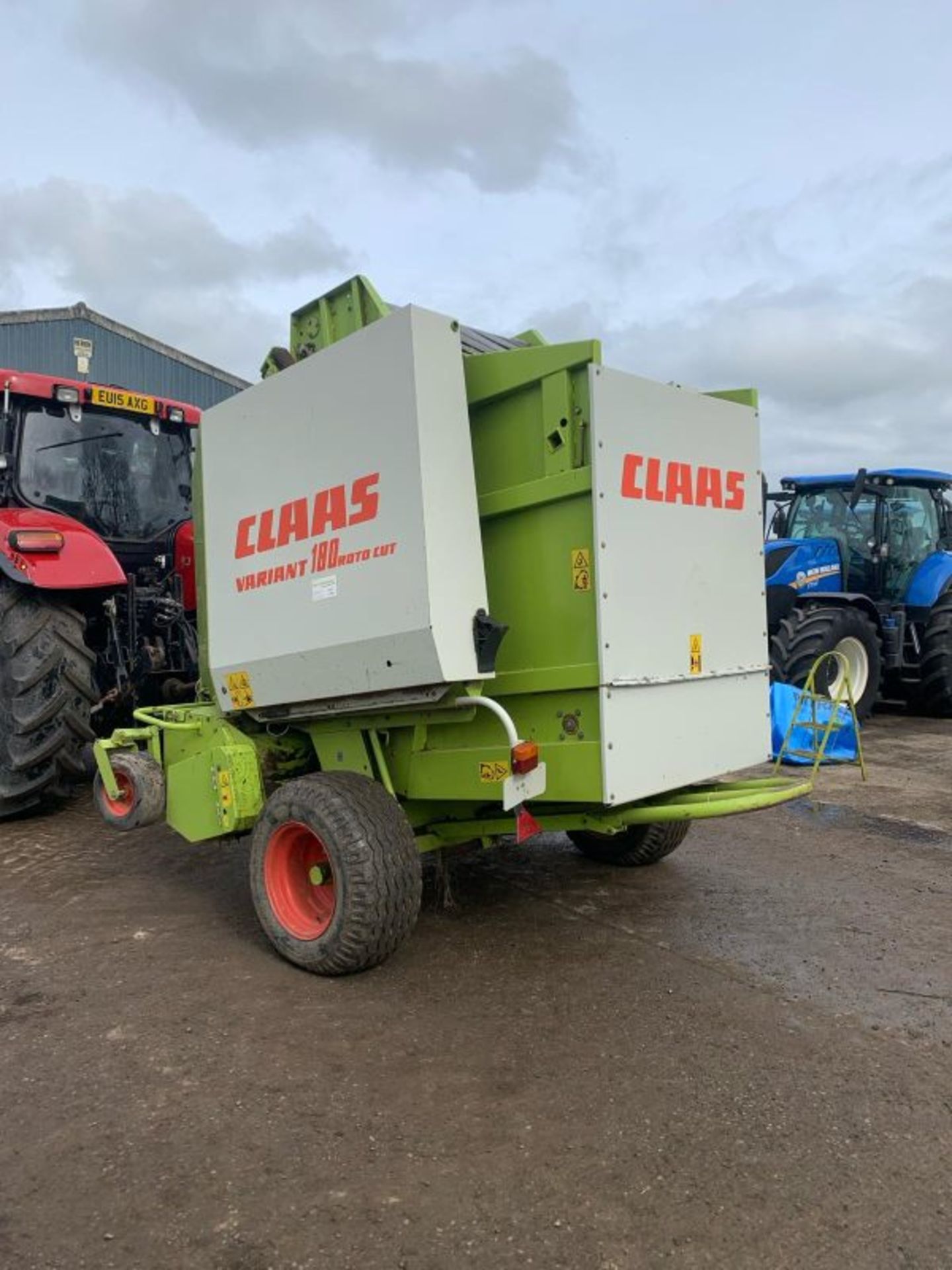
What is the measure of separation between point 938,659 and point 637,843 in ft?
20.8

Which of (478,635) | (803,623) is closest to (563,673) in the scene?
(478,635)

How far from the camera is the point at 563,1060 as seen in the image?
2.63 metres

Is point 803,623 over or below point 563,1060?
over

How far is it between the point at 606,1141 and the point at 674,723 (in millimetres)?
1370

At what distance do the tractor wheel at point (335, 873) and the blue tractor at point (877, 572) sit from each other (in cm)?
620

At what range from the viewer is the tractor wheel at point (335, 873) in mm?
3062

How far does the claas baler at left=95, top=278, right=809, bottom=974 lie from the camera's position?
2971 mm

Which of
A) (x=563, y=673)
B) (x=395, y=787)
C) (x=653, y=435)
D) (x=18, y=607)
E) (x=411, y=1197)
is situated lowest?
(x=411, y=1197)

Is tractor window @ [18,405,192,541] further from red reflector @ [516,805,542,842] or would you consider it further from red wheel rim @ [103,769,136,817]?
red reflector @ [516,805,542,842]

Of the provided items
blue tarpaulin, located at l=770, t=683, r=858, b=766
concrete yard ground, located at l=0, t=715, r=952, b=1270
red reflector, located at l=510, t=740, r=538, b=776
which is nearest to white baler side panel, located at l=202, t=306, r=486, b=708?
red reflector, located at l=510, t=740, r=538, b=776

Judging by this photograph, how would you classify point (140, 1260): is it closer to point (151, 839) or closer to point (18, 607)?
point (151, 839)

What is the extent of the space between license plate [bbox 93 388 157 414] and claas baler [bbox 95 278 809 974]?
251cm

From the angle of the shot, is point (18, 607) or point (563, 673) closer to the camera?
point (563, 673)

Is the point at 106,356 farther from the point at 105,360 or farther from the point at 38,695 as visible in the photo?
the point at 38,695
